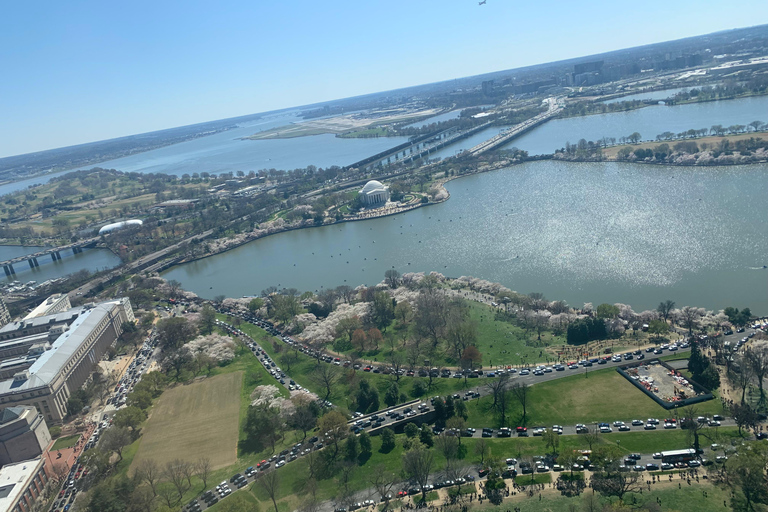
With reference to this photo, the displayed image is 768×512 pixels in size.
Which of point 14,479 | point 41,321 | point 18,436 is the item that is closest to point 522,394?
point 14,479

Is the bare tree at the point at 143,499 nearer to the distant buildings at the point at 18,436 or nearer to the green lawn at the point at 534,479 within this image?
the distant buildings at the point at 18,436

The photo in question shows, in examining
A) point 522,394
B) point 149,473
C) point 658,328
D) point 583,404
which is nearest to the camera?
point 149,473

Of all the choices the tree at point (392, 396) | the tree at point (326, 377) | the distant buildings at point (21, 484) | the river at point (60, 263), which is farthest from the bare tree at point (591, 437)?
the river at point (60, 263)

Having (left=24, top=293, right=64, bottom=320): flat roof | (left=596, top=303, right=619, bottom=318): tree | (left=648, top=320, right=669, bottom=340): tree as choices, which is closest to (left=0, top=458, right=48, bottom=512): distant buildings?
(left=24, top=293, right=64, bottom=320): flat roof

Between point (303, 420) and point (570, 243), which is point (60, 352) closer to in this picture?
point (303, 420)

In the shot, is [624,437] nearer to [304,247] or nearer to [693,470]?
[693,470]
